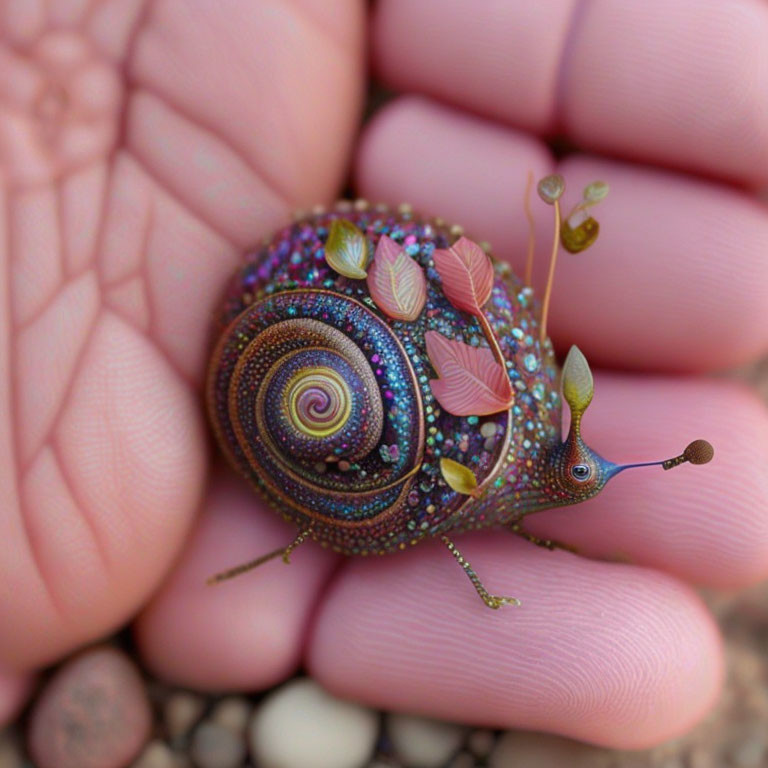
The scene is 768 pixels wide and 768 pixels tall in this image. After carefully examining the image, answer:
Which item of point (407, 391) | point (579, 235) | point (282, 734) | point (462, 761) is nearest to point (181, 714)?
point (282, 734)

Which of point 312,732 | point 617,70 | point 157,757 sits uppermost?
point 617,70

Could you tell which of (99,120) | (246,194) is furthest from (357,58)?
(99,120)

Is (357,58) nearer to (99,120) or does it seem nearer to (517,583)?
(99,120)

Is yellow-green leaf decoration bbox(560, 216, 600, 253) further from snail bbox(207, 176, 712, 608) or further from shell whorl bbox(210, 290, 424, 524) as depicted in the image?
shell whorl bbox(210, 290, 424, 524)

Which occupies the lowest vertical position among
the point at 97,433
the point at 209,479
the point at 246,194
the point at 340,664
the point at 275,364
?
the point at 340,664

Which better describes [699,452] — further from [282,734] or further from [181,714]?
[181,714]
